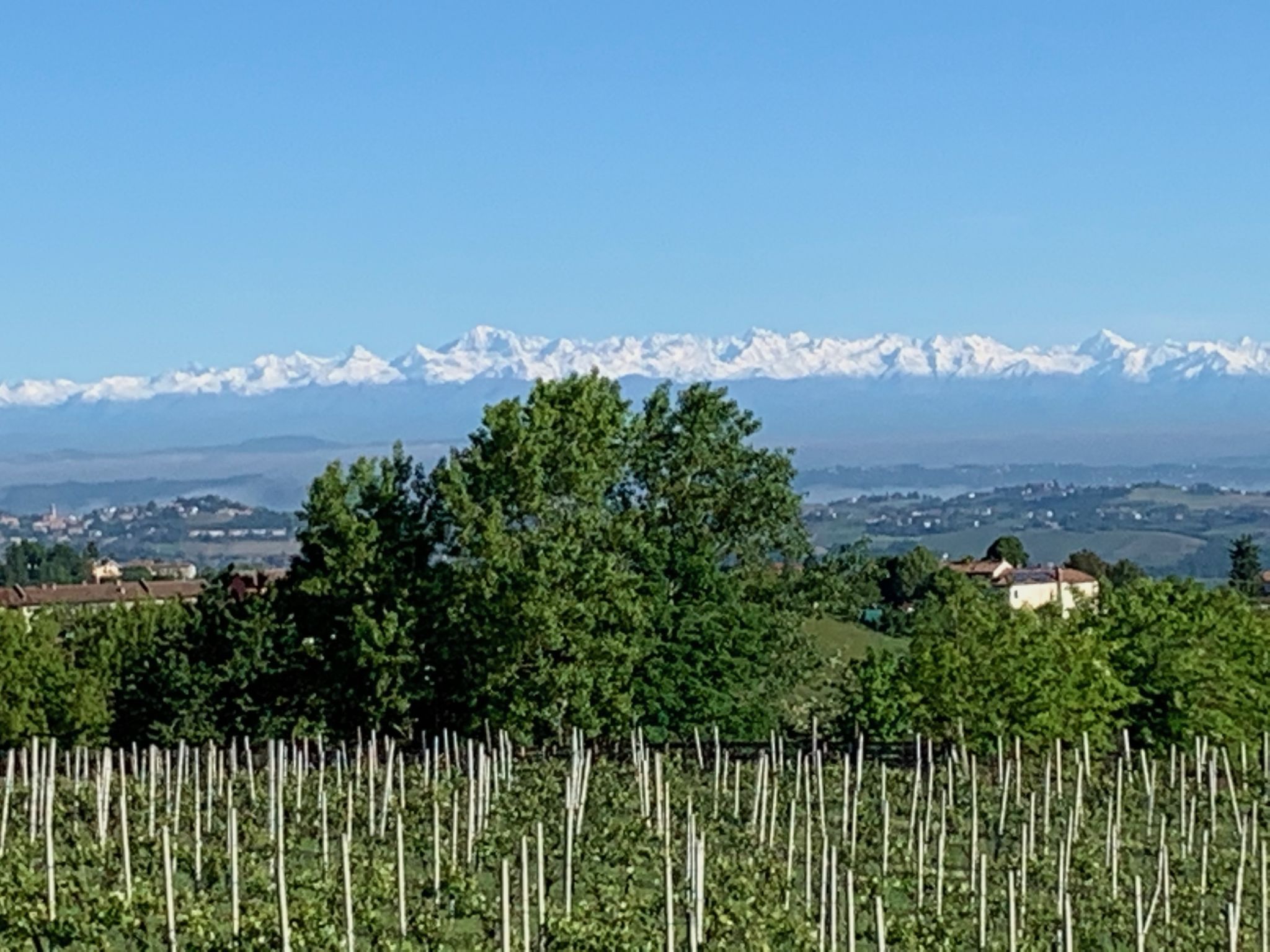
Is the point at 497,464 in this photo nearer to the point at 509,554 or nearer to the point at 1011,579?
the point at 509,554

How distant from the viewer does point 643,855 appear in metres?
Result: 26.2

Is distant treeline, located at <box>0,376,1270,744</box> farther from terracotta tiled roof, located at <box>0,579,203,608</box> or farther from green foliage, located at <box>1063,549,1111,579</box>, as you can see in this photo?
green foliage, located at <box>1063,549,1111,579</box>

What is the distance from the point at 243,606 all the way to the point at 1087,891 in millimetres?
27642

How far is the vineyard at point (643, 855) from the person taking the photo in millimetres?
20375

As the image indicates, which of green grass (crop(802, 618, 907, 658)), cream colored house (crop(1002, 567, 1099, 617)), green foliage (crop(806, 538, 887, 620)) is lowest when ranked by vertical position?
cream colored house (crop(1002, 567, 1099, 617))

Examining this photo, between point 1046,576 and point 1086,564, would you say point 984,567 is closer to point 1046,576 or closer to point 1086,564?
point 1046,576

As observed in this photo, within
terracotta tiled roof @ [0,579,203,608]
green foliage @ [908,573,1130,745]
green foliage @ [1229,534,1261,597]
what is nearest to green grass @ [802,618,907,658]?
green foliage @ [1229,534,1261,597]

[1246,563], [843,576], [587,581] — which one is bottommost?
[1246,563]

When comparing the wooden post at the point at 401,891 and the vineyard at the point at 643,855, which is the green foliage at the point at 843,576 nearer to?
the vineyard at the point at 643,855

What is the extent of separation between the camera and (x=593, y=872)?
24.8 m

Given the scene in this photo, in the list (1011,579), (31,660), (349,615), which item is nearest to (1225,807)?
(349,615)

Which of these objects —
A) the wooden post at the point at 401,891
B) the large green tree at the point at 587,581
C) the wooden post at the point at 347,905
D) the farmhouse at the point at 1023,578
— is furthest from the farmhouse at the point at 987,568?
the wooden post at the point at 347,905

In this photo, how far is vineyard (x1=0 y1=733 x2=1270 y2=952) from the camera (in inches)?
802

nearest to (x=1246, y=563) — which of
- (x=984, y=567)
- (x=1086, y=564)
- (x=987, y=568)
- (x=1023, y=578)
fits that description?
(x=1023, y=578)
